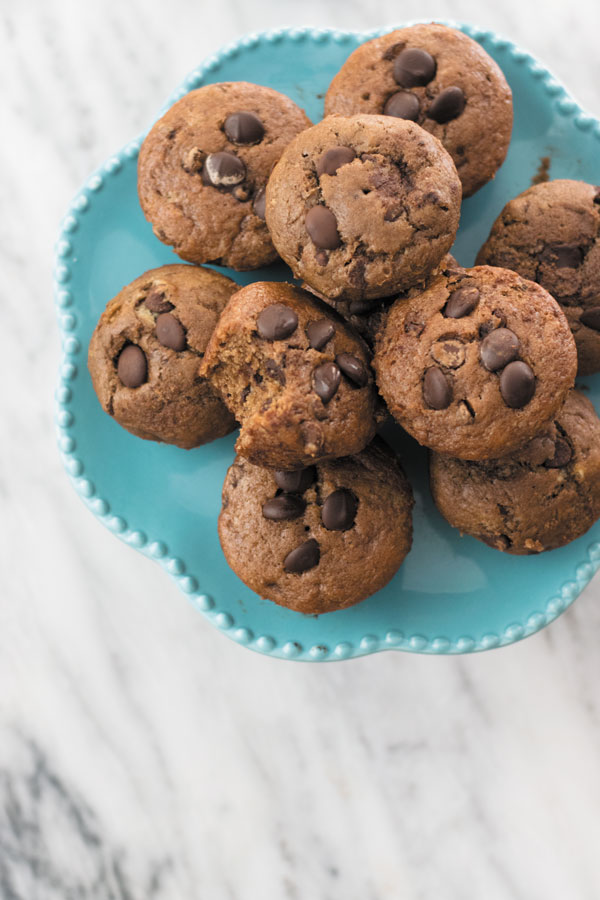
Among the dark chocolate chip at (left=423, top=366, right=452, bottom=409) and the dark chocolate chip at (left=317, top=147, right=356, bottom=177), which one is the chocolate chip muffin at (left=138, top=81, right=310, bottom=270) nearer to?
the dark chocolate chip at (left=317, top=147, right=356, bottom=177)

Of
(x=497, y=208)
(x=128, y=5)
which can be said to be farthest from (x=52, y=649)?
(x=128, y=5)

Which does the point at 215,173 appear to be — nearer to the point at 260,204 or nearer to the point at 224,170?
the point at 224,170

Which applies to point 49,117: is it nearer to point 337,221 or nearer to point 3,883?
point 337,221

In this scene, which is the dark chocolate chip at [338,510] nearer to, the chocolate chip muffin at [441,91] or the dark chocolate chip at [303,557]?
the dark chocolate chip at [303,557]

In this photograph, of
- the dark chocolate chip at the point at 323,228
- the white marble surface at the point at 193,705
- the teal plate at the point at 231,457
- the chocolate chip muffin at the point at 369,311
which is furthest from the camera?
the white marble surface at the point at 193,705

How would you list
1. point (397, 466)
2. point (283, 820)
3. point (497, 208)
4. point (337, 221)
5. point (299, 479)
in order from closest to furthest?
1. point (337, 221)
2. point (299, 479)
3. point (397, 466)
4. point (497, 208)
5. point (283, 820)

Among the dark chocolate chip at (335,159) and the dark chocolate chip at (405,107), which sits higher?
the dark chocolate chip at (405,107)

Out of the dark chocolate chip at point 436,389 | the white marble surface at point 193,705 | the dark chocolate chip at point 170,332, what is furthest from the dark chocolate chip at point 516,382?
the white marble surface at point 193,705
